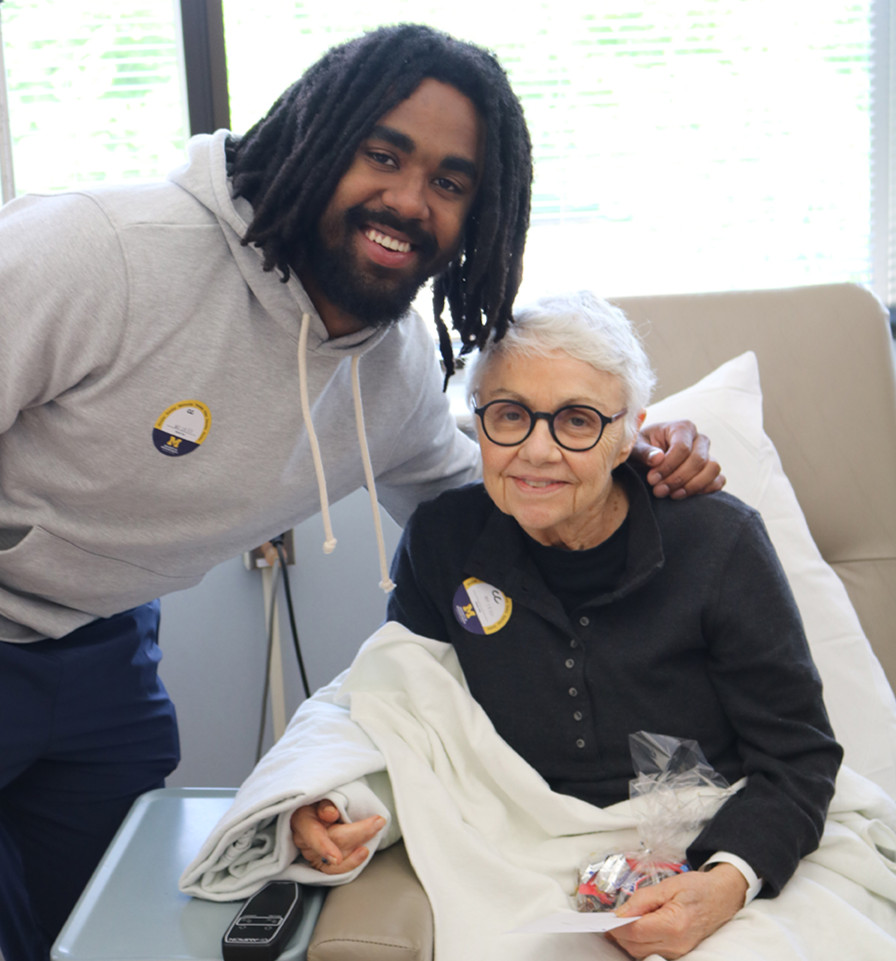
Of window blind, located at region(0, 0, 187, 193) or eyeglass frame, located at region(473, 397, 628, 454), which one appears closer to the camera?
eyeglass frame, located at region(473, 397, 628, 454)

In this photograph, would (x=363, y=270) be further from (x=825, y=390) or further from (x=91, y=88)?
(x=91, y=88)

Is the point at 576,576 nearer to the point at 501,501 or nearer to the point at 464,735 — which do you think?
the point at 501,501

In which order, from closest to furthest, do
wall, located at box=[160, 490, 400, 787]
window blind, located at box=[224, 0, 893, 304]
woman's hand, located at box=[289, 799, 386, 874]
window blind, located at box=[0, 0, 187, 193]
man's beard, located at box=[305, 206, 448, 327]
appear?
woman's hand, located at box=[289, 799, 386, 874], man's beard, located at box=[305, 206, 448, 327], wall, located at box=[160, 490, 400, 787], window blind, located at box=[0, 0, 187, 193], window blind, located at box=[224, 0, 893, 304]

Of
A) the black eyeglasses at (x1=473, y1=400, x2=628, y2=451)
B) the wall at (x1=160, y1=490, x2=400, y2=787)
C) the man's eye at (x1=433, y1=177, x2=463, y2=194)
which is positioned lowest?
the wall at (x1=160, y1=490, x2=400, y2=787)

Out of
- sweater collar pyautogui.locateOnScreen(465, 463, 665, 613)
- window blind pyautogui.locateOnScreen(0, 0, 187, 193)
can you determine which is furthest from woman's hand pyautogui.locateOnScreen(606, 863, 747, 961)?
window blind pyautogui.locateOnScreen(0, 0, 187, 193)

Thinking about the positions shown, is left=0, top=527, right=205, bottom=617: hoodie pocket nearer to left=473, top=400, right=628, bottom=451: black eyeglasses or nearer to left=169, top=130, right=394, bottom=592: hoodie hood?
left=169, top=130, right=394, bottom=592: hoodie hood

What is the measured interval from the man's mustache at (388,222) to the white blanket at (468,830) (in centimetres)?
53

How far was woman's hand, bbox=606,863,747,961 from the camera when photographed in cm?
106

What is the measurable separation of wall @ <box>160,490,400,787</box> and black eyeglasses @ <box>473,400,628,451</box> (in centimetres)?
96

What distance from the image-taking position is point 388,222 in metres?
1.23

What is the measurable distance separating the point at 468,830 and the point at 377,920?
19 centimetres

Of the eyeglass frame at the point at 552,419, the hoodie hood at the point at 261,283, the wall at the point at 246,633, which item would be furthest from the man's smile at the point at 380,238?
the wall at the point at 246,633

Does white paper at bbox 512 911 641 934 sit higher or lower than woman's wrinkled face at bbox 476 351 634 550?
lower

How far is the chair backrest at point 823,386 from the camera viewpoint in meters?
1.82
